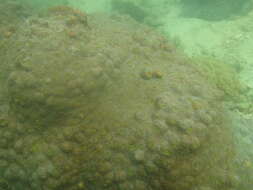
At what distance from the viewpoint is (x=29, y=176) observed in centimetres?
314

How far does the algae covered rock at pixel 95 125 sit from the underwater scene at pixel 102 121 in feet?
0.05

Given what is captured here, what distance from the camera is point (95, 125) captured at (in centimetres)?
337

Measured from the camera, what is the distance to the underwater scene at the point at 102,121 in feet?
10.1

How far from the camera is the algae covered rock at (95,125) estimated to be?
306 cm

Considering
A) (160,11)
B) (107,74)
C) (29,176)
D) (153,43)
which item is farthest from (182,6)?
Result: (29,176)

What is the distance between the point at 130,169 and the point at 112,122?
823 mm

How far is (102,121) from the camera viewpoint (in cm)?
338

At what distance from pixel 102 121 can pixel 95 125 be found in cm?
14

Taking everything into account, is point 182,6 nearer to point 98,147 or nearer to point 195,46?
point 195,46

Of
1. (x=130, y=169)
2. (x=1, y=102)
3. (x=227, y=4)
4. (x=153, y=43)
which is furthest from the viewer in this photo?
(x=227, y=4)

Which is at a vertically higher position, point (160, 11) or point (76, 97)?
point (160, 11)

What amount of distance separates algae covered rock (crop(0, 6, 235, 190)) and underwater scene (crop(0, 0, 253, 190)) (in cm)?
2

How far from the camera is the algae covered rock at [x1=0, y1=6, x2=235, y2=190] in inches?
121

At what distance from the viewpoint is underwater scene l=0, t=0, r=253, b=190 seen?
3076 mm
